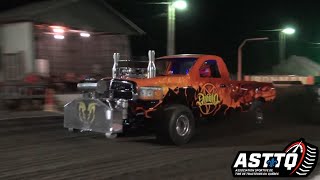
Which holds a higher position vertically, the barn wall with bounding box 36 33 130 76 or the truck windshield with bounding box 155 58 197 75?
the barn wall with bounding box 36 33 130 76

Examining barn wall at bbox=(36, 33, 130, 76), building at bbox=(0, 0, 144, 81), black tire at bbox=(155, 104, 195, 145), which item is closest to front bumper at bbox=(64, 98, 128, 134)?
black tire at bbox=(155, 104, 195, 145)

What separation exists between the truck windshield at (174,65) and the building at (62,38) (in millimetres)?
13060

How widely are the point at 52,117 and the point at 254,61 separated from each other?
51.5 meters

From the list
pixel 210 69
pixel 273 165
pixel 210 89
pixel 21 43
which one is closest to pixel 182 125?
pixel 210 89

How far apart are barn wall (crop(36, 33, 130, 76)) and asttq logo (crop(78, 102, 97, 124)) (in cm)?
1506

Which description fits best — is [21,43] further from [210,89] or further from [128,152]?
[128,152]

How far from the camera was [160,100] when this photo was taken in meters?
10.9

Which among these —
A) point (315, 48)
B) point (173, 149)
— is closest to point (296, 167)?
point (173, 149)

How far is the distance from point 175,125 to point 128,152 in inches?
51.5

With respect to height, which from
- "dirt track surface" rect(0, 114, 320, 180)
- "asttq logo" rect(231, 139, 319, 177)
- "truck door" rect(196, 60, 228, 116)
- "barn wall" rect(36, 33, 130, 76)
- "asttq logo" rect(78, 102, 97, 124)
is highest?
"barn wall" rect(36, 33, 130, 76)

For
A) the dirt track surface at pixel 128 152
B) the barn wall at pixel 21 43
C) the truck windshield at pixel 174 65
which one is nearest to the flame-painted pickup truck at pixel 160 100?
the truck windshield at pixel 174 65

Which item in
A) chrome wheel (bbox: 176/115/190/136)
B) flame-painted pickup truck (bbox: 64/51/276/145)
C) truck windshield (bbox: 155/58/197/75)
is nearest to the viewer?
flame-painted pickup truck (bbox: 64/51/276/145)

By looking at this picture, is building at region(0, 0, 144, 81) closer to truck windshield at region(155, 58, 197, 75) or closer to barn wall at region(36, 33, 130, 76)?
barn wall at region(36, 33, 130, 76)

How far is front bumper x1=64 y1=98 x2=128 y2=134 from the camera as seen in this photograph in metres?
10.2
